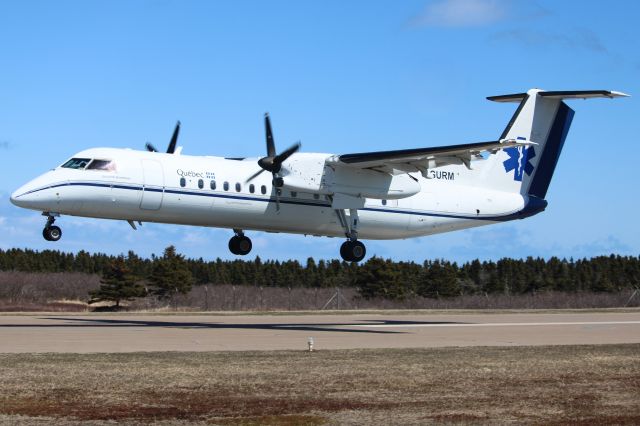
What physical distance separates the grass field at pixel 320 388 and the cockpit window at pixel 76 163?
411 inches

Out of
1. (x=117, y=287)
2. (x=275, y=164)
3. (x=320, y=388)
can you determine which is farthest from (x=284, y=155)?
(x=117, y=287)

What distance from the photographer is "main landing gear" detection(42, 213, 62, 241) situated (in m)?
31.5

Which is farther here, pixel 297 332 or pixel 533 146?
pixel 533 146

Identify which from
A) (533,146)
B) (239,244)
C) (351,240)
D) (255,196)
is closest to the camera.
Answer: (255,196)

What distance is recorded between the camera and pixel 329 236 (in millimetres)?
38312

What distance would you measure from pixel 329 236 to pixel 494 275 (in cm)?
5142

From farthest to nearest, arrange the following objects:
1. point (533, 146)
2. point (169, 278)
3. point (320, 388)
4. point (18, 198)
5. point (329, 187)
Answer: point (169, 278) → point (533, 146) → point (329, 187) → point (18, 198) → point (320, 388)

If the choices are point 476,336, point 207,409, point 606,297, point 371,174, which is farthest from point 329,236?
point 606,297

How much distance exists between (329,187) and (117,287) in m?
33.9

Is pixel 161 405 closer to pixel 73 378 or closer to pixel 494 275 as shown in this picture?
pixel 73 378

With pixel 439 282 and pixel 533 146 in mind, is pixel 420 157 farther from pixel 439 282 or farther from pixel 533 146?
pixel 439 282

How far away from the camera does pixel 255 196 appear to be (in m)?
34.8

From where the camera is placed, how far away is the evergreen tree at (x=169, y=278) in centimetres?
6975

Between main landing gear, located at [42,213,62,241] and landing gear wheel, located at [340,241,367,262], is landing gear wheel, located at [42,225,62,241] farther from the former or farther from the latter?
landing gear wheel, located at [340,241,367,262]
